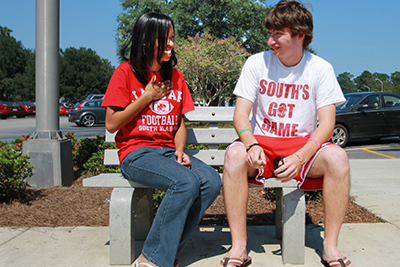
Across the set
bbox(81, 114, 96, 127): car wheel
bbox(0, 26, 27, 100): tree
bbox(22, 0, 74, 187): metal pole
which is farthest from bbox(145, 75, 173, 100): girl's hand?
bbox(0, 26, 27, 100): tree

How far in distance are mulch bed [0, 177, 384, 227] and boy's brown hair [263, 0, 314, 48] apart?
1815 millimetres

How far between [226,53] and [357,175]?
729 inches

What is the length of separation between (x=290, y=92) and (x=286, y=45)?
0.32 meters

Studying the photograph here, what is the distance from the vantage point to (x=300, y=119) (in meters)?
2.48

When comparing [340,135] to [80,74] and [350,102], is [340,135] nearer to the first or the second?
[350,102]

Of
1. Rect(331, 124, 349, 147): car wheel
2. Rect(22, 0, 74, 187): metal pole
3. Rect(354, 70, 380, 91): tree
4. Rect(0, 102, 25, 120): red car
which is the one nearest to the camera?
Rect(22, 0, 74, 187): metal pole

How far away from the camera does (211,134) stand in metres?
3.16

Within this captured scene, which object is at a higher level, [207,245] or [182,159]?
[182,159]

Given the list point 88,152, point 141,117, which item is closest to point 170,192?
point 141,117

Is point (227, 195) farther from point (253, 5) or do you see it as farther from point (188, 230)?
point (253, 5)

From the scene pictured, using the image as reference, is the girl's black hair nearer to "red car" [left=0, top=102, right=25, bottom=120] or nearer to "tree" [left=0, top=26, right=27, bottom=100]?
"red car" [left=0, top=102, right=25, bottom=120]

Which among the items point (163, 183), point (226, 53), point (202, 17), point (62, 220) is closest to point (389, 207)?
point (163, 183)

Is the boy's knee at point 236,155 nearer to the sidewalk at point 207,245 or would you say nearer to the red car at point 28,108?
the sidewalk at point 207,245

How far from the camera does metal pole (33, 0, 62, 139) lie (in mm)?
4605
